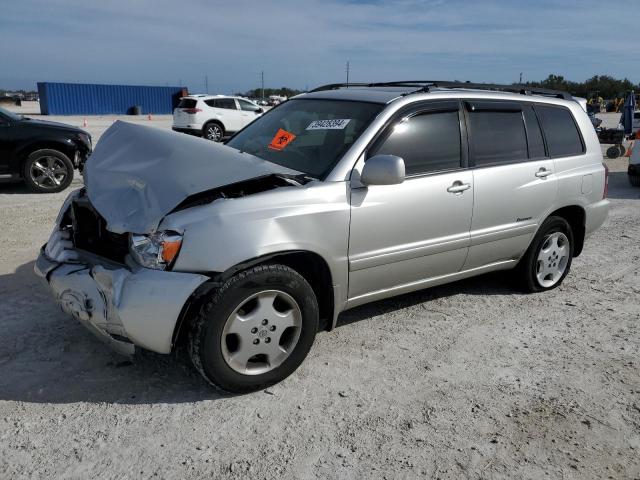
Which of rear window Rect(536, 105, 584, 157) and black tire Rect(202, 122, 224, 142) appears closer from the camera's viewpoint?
rear window Rect(536, 105, 584, 157)

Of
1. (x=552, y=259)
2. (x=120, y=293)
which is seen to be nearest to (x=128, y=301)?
(x=120, y=293)

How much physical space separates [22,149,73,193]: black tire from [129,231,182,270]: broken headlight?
6.48 m

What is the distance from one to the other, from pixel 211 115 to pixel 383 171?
680 inches

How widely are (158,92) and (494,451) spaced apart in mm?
44206

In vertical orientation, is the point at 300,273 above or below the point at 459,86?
below

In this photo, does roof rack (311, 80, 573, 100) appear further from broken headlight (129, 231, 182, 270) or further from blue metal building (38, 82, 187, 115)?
blue metal building (38, 82, 187, 115)

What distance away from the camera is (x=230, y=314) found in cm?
308

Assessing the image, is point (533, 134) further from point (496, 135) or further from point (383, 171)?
point (383, 171)

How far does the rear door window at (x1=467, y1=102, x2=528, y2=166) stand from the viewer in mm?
4273

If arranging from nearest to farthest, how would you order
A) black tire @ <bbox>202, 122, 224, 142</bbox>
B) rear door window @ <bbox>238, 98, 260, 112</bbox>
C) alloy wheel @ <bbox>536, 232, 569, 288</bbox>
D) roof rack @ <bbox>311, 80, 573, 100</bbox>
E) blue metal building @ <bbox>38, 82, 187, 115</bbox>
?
roof rack @ <bbox>311, 80, 573, 100</bbox> < alloy wheel @ <bbox>536, 232, 569, 288</bbox> < black tire @ <bbox>202, 122, 224, 142</bbox> < rear door window @ <bbox>238, 98, 260, 112</bbox> < blue metal building @ <bbox>38, 82, 187, 115</bbox>

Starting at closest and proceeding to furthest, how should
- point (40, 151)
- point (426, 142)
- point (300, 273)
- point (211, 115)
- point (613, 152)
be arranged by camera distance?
point (300, 273) → point (426, 142) → point (40, 151) → point (613, 152) → point (211, 115)

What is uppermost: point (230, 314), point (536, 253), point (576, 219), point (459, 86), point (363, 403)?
point (459, 86)

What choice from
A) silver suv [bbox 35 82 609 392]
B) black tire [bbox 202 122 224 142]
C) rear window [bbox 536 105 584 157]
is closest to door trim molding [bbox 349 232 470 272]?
silver suv [bbox 35 82 609 392]

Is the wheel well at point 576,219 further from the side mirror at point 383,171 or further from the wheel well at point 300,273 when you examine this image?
the wheel well at point 300,273
